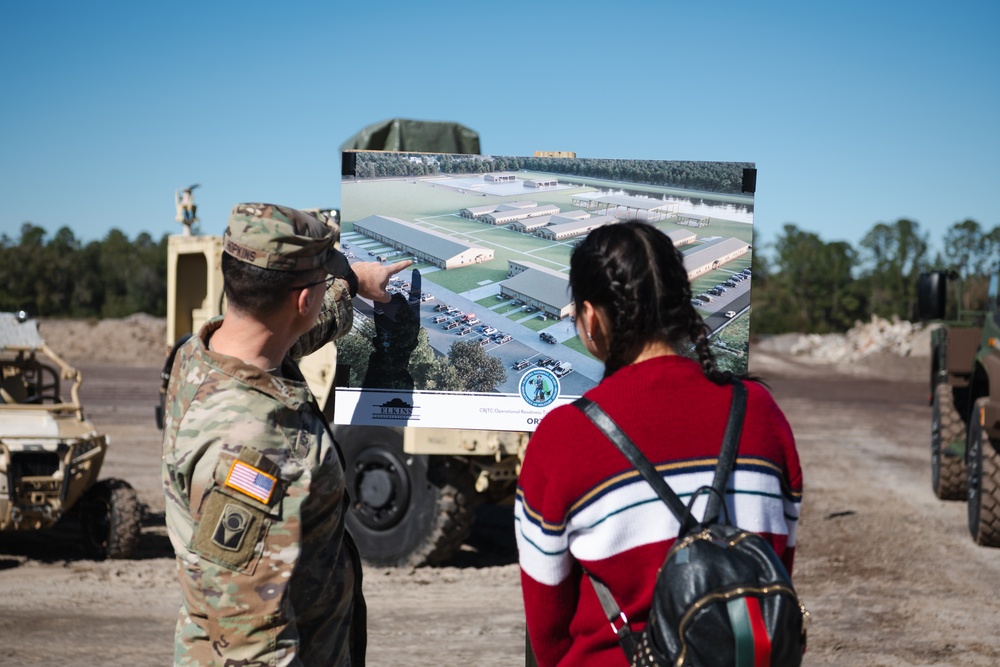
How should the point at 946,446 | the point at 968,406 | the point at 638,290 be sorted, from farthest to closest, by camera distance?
the point at 946,446 → the point at 968,406 → the point at 638,290

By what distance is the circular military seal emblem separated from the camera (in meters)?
3.19

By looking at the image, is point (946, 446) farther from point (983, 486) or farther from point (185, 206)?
point (185, 206)

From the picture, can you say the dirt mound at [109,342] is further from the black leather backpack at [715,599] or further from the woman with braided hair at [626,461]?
the black leather backpack at [715,599]

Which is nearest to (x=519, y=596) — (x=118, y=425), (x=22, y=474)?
(x=22, y=474)

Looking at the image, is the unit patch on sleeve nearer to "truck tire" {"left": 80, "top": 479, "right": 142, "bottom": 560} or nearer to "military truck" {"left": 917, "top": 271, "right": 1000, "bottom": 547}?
"truck tire" {"left": 80, "top": 479, "right": 142, "bottom": 560}

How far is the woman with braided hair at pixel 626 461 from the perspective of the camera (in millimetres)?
1751

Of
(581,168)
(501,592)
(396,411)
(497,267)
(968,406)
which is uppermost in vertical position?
(581,168)

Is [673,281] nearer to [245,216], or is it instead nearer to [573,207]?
[245,216]

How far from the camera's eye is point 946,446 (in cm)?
994

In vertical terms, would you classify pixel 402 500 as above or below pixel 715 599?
below

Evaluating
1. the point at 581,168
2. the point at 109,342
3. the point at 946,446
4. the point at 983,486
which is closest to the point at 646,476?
the point at 581,168

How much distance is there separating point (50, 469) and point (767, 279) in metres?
58.2

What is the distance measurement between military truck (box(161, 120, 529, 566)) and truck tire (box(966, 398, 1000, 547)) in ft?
12.5

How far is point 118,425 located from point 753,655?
17431mm
